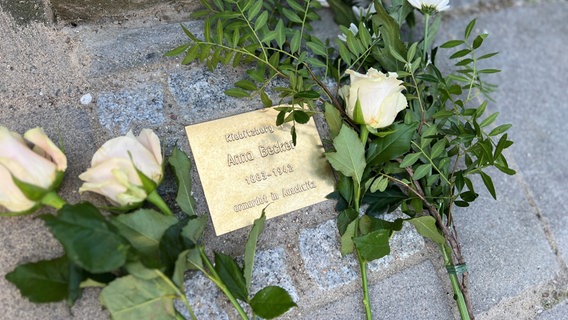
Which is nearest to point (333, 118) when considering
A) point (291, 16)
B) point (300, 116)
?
point (300, 116)

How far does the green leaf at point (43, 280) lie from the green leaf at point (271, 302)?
1.04 ft

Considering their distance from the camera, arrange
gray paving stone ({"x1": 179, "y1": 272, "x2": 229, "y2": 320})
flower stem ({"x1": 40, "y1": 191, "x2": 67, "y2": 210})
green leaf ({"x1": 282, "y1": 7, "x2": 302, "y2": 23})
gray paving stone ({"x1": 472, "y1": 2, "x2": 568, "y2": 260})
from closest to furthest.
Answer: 1. flower stem ({"x1": 40, "y1": 191, "x2": 67, "y2": 210})
2. gray paving stone ({"x1": 179, "y1": 272, "x2": 229, "y2": 320})
3. green leaf ({"x1": 282, "y1": 7, "x2": 302, "y2": 23})
4. gray paving stone ({"x1": 472, "y1": 2, "x2": 568, "y2": 260})

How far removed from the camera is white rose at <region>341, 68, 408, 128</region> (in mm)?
986

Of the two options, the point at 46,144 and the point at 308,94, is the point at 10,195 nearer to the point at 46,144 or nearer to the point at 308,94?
the point at 46,144

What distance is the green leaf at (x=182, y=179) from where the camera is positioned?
0.93 meters

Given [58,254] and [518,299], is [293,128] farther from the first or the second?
[518,299]

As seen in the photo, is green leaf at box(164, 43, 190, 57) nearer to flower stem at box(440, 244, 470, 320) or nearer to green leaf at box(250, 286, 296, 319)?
green leaf at box(250, 286, 296, 319)

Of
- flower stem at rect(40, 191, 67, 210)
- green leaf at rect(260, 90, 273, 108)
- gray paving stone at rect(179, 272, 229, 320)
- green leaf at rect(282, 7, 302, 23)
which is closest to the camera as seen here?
flower stem at rect(40, 191, 67, 210)

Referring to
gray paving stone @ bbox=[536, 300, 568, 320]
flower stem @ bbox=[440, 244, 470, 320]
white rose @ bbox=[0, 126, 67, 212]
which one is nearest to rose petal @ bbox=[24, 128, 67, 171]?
white rose @ bbox=[0, 126, 67, 212]

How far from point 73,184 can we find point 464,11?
52.8 inches

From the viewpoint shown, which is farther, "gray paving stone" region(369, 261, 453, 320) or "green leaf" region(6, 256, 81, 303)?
"gray paving stone" region(369, 261, 453, 320)

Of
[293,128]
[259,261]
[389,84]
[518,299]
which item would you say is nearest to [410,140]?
[389,84]

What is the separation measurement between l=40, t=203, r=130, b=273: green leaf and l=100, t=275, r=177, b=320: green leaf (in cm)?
7

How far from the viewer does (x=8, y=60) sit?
1.03 m
